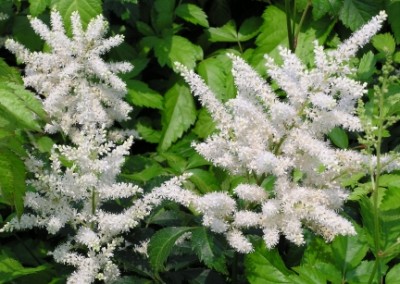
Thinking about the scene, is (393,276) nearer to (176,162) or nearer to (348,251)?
(348,251)

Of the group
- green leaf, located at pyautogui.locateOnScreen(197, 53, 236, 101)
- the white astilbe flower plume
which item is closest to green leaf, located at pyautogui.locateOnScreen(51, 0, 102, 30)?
the white astilbe flower plume

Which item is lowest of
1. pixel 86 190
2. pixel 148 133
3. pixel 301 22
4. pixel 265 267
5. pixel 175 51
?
pixel 148 133

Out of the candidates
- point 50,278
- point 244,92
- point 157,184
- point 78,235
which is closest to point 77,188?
point 78,235

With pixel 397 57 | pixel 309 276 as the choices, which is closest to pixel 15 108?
pixel 309 276

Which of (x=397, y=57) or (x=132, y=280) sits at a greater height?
(x=397, y=57)

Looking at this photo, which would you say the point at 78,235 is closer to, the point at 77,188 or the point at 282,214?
the point at 77,188

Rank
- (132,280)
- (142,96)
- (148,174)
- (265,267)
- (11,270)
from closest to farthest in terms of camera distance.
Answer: (265,267), (132,280), (11,270), (148,174), (142,96)
